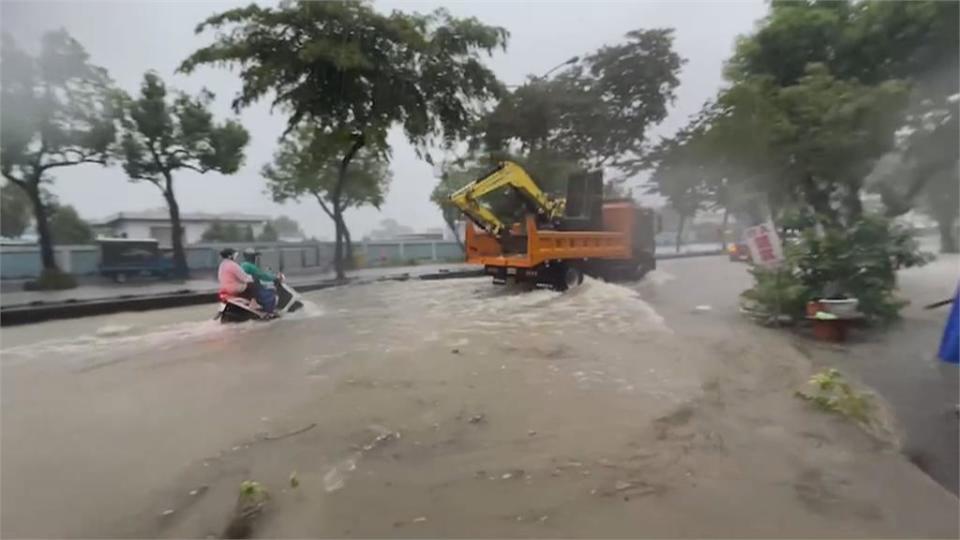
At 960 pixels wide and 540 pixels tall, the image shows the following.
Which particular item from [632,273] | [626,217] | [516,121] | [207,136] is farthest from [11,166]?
[632,273]

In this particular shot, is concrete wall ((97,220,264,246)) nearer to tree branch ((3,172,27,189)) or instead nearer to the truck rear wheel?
tree branch ((3,172,27,189))

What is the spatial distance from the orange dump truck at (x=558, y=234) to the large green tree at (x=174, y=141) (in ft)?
3.65

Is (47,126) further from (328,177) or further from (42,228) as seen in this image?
(328,177)

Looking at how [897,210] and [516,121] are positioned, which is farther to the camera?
[897,210]

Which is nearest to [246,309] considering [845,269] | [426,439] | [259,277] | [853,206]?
[259,277]

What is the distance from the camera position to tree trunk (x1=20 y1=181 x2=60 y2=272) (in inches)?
107

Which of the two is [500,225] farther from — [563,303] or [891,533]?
[891,533]

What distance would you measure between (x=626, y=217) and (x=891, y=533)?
320 cm

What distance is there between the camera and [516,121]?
2709 mm

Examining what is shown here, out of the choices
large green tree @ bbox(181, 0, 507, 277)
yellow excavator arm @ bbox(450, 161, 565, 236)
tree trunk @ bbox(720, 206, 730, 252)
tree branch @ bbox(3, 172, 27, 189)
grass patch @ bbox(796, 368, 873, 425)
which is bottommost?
grass patch @ bbox(796, 368, 873, 425)

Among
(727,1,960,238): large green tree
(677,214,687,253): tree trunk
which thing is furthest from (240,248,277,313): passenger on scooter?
(727,1,960,238): large green tree

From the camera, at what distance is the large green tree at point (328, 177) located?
2406mm

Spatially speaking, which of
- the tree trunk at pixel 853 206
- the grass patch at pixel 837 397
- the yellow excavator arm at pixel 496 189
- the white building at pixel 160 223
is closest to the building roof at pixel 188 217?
the white building at pixel 160 223

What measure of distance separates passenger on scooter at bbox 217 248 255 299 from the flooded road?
18 centimetres
